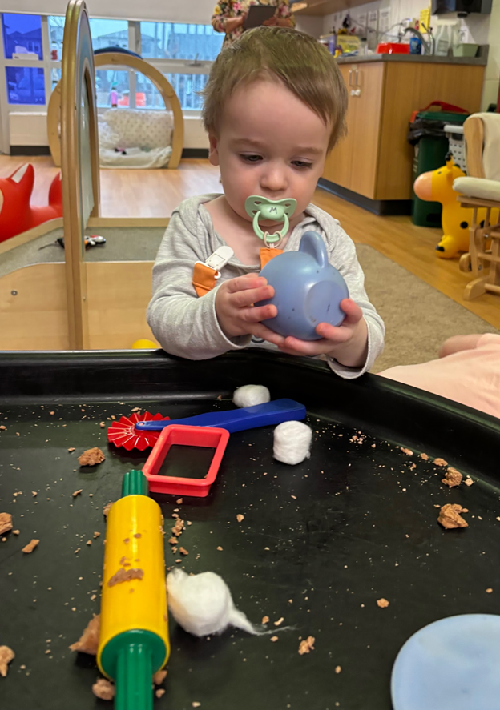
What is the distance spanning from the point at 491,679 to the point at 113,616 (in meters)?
0.20

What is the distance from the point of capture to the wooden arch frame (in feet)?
14.6

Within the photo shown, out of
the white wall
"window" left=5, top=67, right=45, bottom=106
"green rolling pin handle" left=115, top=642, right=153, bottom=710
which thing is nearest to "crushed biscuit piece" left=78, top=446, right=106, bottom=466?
"green rolling pin handle" left=115, top=642, right=153, bottom=710

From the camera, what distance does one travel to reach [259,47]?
0.70m

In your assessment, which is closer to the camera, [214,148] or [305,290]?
[305,290]

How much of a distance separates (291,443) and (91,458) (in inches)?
6.5

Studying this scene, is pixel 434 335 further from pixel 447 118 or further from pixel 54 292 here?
pixel 447 118

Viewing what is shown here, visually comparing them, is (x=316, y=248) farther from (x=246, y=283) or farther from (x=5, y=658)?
(x=5, y=658)

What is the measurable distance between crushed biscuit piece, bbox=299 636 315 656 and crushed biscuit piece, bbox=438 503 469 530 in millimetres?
156

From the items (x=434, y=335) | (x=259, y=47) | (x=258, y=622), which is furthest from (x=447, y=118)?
(x=258, y=622)

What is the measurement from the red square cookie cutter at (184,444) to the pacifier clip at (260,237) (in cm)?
22

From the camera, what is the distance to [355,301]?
29.6 inches

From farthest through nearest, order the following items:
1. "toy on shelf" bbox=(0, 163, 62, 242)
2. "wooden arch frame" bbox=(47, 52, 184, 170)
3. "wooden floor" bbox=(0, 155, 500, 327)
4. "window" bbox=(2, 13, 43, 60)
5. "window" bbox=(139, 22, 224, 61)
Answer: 1. "window" bbox=(139, 22, 224, 61)
2. "window" bbox=(2, 13, 43, 60)
3. "wooden arch frame" bbox=(47, 52, 184, 170)
4. "wooden floor" bbox=(0, 155, 500, 327)
5. "toy on shelf" bbox=(0, 163, 62, 242)

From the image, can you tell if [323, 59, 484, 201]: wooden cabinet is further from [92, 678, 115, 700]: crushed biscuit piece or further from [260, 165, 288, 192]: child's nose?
[92, 678, 115, 700]: crushed biscuit piece

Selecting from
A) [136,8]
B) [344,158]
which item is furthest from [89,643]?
[136,8]
